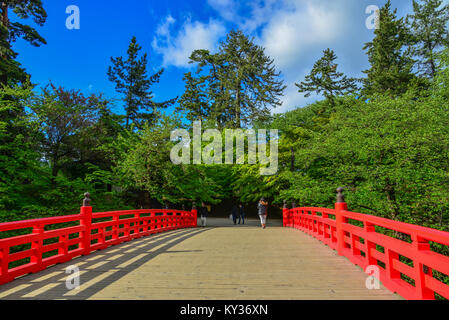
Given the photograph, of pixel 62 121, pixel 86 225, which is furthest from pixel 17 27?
pixel 86 225

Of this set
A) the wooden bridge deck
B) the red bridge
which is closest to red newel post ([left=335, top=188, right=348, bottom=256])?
the red bridge

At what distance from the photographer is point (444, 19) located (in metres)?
29.5

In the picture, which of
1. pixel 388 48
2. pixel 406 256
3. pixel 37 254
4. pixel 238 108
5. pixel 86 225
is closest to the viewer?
pixel 406 256

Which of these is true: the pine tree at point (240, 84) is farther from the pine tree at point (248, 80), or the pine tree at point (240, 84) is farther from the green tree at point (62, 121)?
the green tree at point (62, 121)

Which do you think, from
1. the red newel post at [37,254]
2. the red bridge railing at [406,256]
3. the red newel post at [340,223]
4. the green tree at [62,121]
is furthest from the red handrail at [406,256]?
the green tree at [62,121]

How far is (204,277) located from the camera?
15.0ft

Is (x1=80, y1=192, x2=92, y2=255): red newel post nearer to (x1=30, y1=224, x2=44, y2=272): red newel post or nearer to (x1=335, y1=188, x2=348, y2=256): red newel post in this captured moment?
(x1=30, y1=224, x2=44, y2=272): red newel post

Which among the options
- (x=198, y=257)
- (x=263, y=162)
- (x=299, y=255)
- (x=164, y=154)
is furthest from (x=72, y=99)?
(x=299, y=255)

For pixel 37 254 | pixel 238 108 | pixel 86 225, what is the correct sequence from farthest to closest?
1. pixel 238 108
2. pixel 86 225
3. pixel 37 254

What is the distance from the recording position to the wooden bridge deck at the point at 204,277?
372 cm

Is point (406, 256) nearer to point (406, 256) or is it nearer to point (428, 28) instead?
point (406, 256)

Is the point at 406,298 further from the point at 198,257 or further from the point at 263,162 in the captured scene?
the point at 263,162

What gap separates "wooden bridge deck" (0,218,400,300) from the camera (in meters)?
3.72
